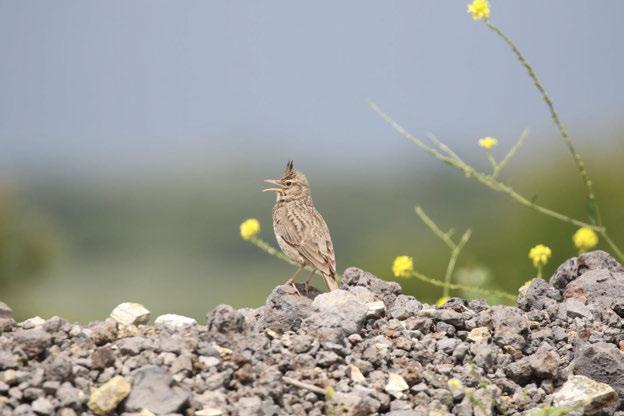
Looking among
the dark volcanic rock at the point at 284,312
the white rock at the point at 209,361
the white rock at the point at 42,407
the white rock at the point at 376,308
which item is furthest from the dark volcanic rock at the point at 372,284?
the white rock at the point at 42,407

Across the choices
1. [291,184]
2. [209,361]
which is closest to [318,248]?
[291,184]

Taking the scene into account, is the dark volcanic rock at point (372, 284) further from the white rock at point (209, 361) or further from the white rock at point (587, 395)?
the white rock at point (209, 361)

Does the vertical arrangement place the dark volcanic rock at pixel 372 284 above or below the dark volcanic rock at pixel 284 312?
above

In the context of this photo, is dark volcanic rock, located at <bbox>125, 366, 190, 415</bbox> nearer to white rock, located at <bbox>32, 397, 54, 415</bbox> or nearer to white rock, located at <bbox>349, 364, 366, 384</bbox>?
white rock, located at <bbox>32, 397, 54, 415</bbox>

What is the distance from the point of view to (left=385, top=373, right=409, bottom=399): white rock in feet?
21.2

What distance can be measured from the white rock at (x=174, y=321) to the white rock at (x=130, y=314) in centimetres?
10

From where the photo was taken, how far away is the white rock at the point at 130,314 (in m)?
7.15

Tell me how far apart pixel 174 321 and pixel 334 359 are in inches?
51.4

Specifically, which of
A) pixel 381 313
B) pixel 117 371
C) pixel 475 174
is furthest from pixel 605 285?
pixel 117 371

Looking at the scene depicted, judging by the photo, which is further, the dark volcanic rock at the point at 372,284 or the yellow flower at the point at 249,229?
the yellow flower at the point at 249,229

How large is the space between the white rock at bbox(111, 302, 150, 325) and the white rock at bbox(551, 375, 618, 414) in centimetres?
267

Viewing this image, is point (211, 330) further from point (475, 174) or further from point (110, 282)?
point (110, 282)

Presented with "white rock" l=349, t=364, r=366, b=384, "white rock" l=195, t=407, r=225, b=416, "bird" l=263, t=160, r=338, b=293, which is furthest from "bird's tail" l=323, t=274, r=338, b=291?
"white rock" l=195, t=407, r=225, b=416

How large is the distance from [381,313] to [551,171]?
19399 millimetres
